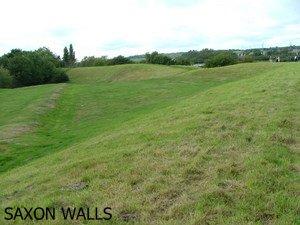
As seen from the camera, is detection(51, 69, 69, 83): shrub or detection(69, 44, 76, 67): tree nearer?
detection(51, 69, 69, 83): shrub

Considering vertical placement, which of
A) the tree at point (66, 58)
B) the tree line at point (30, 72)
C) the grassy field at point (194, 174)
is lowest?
the grassy field at point (194, 174)

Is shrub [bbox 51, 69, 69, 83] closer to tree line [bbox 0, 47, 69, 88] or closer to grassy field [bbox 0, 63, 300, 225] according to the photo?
tree line [bbox 0, 47, 69, 88]

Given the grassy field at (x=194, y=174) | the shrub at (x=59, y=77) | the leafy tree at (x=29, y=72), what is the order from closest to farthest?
the grassy field at (x=194, y=174), the leafy tree at (x=29, y=72), the shrub at (x=59, y=77)

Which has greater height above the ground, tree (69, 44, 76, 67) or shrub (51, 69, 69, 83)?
Answer: tree (69, 44, 76, 67)

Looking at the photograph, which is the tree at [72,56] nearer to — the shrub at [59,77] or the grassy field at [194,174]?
the shrub at [59,77]

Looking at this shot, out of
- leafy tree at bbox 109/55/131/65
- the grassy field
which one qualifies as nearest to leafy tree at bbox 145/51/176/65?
leafy tree at bbox 109/55/131/65

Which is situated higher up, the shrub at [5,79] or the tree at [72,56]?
the tree at [72,56]

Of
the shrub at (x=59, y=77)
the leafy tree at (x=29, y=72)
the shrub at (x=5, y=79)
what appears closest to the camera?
the shrub at (x=5, y=79)

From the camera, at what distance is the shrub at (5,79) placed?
85.2 meters

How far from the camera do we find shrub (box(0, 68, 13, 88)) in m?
85.2

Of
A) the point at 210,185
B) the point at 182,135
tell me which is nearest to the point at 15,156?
the point at 182,135

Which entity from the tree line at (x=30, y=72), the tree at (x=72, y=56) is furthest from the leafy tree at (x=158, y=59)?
the tree line at (x=30, y=72)

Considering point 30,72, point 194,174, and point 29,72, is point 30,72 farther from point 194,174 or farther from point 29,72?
point 194,174

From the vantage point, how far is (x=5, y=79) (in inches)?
3393
